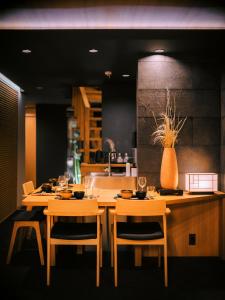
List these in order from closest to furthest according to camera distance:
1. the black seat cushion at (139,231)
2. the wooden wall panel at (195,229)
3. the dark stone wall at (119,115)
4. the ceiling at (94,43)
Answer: the black seat cushion at (139,231)
the ceiling at (94,43)
the wooden wall panel at (195,229)
the dark stone wall at (119,115)

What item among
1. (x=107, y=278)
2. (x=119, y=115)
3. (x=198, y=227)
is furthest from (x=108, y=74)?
(x=107, y=278)

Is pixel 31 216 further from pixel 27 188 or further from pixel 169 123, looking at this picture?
pixel 169 123

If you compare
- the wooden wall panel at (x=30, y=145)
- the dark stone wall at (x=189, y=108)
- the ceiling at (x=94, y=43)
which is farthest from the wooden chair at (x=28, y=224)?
the wooden wall panel at (x=30, y=145)

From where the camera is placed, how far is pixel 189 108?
4961mm

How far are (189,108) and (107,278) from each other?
2.37 metres

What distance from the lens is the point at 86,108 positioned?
9672mm

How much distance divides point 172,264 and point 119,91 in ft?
14.8

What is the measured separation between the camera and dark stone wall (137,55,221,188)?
4957 millimetres

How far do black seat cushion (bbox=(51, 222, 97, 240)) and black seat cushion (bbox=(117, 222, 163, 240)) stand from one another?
0.26m

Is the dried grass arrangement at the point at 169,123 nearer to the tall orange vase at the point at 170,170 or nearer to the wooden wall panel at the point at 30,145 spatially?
the tall orange vase at the point at 170,170

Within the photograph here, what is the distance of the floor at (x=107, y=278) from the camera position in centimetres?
345

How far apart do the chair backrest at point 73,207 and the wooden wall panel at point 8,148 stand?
3.38 m

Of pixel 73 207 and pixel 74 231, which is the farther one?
pixel 74 231

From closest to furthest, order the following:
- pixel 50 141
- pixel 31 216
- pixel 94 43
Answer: pixel 31 216 → pixel 94 43 → pixel 50 141
